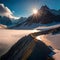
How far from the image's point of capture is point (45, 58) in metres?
18.6

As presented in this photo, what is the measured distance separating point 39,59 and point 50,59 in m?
2.60

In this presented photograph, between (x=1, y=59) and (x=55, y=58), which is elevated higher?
(x=55, y=58)

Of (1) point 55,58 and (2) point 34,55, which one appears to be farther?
(2) point 34,55

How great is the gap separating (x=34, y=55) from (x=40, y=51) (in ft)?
4.24

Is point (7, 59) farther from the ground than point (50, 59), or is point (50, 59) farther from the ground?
point (50, 59)

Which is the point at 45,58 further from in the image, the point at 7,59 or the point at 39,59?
the point at 7,59

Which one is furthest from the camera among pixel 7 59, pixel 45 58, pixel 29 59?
pixel 7 59

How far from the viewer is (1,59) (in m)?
32.0

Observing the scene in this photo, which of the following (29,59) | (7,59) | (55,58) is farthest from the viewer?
(7,59)

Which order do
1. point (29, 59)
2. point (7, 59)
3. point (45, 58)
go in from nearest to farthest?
1. point (45, 58)
2. point (29, 59)
3. point (7, 59)

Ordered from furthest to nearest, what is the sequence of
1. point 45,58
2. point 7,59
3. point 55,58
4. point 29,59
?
point 7,59, point 29,59, point 45,58, point 55,58

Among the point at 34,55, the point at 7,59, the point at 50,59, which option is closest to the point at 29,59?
the point at 34,55

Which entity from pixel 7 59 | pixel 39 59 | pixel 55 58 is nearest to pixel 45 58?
pixel 39 59

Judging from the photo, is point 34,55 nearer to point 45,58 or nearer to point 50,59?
point 45,58
